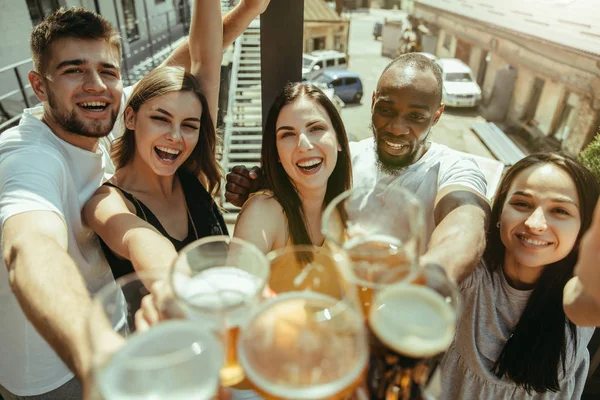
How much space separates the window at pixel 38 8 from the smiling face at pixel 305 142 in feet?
25.1

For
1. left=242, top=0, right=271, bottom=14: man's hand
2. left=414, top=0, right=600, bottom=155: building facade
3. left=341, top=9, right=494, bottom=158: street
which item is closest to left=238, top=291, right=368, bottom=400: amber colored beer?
left=242, top=0, right=271, bottom=14: man's hand

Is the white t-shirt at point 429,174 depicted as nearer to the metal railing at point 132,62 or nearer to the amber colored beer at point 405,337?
the amber colored beer at point 405,337

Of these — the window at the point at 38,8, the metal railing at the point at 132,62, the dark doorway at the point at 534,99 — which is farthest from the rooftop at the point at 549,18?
the window at the point at 38,8

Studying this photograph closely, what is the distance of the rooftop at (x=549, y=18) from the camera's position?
7414mm

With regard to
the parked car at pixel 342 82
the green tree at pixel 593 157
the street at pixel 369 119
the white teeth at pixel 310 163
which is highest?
the white teeth at pixel 310 163

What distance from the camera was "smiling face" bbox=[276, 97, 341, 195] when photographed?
1620mm

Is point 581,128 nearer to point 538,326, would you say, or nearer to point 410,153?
point 410,153

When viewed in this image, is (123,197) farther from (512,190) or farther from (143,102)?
(512,190)

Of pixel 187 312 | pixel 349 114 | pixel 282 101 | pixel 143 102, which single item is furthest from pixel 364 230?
pixel 349 114

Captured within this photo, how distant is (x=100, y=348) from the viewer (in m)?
0.59

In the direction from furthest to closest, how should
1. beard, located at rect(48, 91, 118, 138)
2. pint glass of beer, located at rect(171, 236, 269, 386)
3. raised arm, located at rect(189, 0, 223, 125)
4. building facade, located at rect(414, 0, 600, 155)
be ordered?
building facade, located at rect(414, 0, 600, 155)
raised arm, located at rect(189, 0, 223, 125)
beard, located at rect(48, 91, 118, 138)
pint glass of beer, located at rect(171, 236, 269, 386)

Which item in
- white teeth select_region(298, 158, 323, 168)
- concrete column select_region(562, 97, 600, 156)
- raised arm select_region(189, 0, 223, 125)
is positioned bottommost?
concrete column select_region(562, 97, 600, 156)

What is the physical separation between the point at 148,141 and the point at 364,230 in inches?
49.7

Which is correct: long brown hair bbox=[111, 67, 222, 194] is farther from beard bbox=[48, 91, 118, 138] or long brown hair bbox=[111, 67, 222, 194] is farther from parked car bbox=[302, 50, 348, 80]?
parked car bbox=[302, 50, 348, 80]
